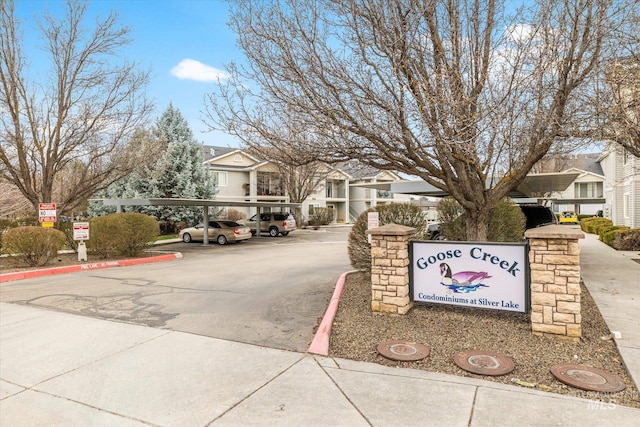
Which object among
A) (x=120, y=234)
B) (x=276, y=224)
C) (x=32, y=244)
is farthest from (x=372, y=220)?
(x=276, y=224)

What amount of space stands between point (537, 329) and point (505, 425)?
7.59ft

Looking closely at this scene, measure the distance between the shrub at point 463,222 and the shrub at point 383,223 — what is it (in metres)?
1.68

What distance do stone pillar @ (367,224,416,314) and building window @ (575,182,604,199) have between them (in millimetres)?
46959

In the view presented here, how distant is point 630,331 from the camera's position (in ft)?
17.3

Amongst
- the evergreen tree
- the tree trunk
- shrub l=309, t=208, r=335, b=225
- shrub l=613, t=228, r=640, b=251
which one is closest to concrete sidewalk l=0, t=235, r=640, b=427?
the tree trunk

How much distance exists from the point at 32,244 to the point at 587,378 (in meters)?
13.8

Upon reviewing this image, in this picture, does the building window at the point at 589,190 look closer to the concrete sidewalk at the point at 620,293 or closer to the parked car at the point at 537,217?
the concrete sidewalk at the point at 620,293

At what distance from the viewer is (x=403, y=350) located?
4.82 metres

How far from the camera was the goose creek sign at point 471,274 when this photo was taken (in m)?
5.43

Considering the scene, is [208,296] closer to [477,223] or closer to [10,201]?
[477,223]

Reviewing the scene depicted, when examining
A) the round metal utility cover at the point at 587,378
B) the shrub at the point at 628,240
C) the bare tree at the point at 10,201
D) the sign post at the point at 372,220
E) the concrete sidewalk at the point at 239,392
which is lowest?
the concrete sidewalk at the point at 239,392

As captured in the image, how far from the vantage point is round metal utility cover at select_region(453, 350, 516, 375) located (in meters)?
4.21

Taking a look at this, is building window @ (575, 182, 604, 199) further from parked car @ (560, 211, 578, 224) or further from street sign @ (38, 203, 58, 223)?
street sign @ (38, 203, 58, 223)

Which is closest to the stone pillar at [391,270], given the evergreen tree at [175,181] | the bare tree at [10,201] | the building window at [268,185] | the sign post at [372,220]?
the sign post at [372,220]
